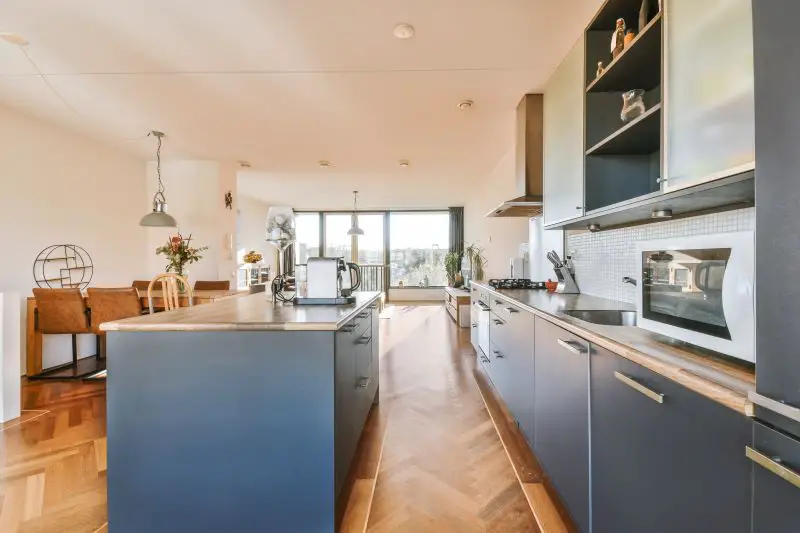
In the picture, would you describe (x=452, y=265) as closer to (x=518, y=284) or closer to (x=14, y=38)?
(x=518, y=284)

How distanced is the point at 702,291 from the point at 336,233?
31.0ft

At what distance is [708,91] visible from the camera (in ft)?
3.73

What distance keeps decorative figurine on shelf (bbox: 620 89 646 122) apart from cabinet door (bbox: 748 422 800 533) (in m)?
1.55

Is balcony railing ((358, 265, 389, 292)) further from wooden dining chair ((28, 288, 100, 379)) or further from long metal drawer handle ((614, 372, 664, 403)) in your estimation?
long metal drawer handle ((614, 372, 664, 403))

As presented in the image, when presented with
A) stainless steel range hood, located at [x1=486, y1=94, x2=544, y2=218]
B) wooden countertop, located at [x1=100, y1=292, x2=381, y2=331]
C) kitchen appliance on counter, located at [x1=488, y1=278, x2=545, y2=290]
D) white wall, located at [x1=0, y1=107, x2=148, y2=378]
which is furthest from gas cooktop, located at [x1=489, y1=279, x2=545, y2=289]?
white wall, located at [x1=0, y1=107, x2=148, y2=378]

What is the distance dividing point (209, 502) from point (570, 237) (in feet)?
9.07

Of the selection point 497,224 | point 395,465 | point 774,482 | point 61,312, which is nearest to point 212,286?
point 61,312

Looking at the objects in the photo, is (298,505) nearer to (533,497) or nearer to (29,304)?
(533,497)

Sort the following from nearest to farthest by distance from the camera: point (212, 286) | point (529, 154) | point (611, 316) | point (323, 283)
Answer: point (611, 316) < point (323, 283) < point (529, 154) < point (212, 286)

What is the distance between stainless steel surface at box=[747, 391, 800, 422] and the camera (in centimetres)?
59

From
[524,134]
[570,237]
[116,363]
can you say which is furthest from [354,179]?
[116,363]

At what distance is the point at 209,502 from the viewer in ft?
4.58

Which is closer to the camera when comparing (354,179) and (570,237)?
(570,237)

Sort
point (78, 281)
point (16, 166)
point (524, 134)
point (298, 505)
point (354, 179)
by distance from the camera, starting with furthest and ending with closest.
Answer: point (354, 179) < point (78, 281) < point (16, 166) < point (524, 134) < point (298, 505)
